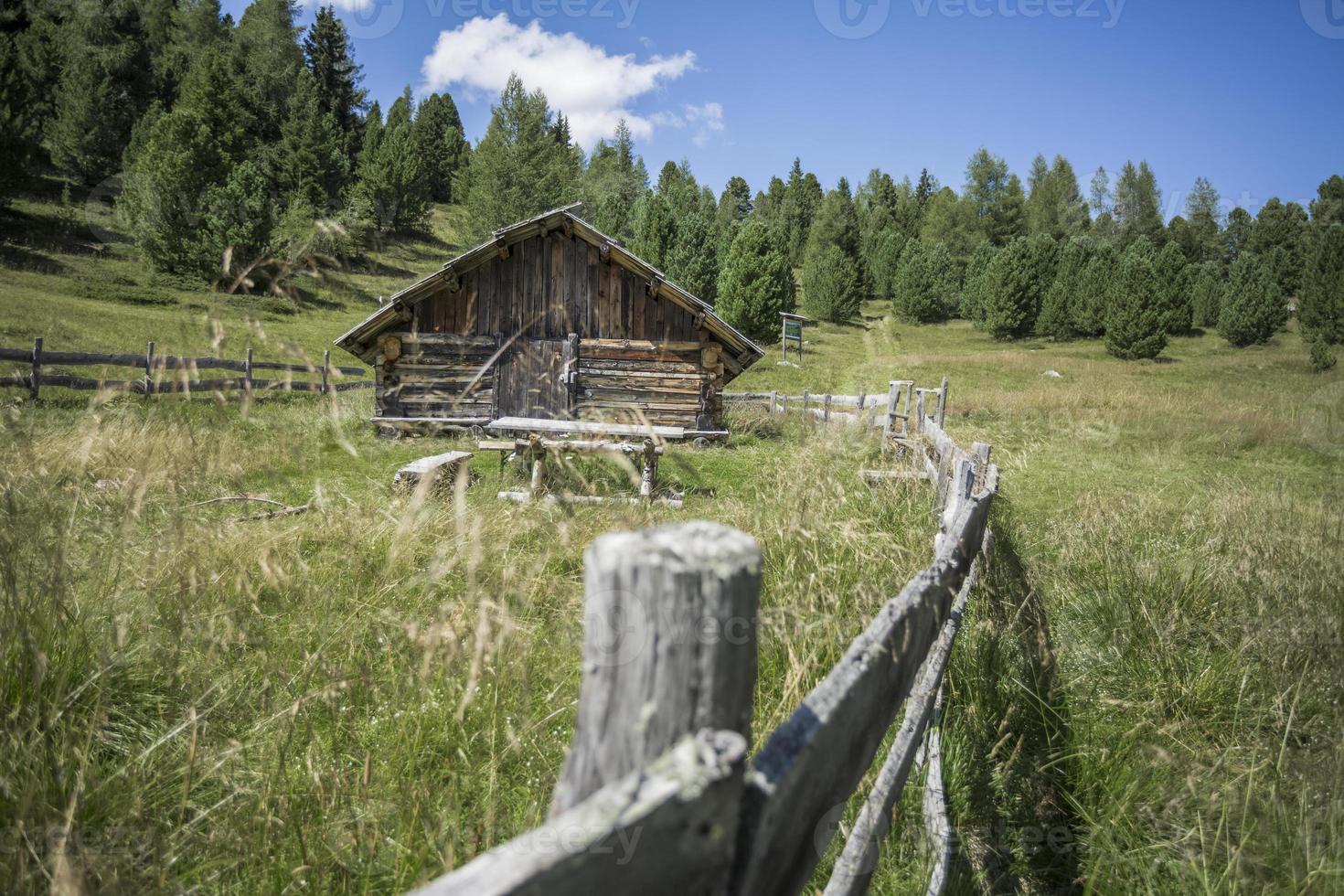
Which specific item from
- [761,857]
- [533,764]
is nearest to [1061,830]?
[533,764]

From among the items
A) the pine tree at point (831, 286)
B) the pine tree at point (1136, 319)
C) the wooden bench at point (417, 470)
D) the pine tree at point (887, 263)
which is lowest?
the wooden bench at point (417, 470)

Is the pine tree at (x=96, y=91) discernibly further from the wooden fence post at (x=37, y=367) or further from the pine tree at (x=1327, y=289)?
the pine tree at (x=1327, y=289)

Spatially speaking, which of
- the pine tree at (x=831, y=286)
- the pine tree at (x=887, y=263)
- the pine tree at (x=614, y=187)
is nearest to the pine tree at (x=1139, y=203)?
the pine tree at (x=887, y=263)

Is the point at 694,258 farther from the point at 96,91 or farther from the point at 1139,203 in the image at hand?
the point at 1139,203

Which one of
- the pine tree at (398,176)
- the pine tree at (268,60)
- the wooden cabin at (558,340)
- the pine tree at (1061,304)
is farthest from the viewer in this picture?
the pine tree at (268,60)

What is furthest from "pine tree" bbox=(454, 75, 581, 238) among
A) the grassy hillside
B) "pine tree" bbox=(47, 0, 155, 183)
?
the grassy hillside

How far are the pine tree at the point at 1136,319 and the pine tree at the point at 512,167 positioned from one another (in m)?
36.0

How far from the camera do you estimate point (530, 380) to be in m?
15.5

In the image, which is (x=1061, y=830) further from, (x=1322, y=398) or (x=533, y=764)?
(x=1322, y=398)

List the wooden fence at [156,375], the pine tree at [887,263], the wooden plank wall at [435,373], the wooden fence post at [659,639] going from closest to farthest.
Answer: the wooden fence post at [659,639]
the wooden fence at [156,375]
the wooden plank wall at [435,373]
the pine tree at [887,263]

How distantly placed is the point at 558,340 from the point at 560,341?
0.21 feet

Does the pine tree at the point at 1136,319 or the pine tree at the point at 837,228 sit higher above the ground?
the pine tree at the point at 837,228

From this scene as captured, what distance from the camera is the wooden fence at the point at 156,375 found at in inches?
91.7

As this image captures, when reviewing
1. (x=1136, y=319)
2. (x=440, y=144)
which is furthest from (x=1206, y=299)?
(x=440, y=144)
